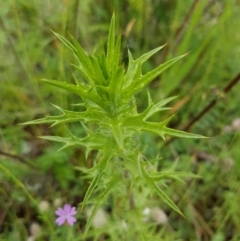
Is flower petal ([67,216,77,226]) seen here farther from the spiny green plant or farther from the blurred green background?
the blurred green background

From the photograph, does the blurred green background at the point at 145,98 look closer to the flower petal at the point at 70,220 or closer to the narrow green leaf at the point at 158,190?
the flower petal at the point at 70,220

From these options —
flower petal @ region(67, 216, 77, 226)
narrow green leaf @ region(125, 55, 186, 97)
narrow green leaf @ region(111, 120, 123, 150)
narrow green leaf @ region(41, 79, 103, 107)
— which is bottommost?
flower petal @ region(67, 216, 77, 226)

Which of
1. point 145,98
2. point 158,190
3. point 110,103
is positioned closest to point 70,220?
point 158,190

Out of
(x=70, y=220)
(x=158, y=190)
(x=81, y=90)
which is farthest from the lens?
(x=70, y=220)

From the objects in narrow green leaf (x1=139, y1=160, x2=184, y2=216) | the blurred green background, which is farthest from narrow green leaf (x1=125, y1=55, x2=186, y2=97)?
the blurred green background

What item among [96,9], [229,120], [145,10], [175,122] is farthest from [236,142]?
[96,9]

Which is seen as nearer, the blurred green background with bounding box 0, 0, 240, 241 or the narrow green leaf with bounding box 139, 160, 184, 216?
the narrow green leaf with bounding box 139, 160, 184, 216

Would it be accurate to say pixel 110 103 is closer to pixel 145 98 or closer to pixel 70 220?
pixel 70 220

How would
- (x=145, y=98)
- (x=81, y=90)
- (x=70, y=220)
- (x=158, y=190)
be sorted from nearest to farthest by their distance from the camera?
(x=81, y=90)
(x=158, y=190)
(x=70, y=220)
(x=145, y=98)
